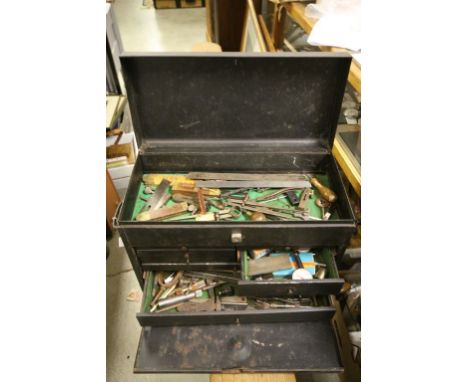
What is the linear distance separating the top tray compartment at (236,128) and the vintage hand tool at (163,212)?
5cm

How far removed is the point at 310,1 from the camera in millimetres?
1564

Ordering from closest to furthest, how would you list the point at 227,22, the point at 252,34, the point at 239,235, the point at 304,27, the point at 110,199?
the point at 239,235 < the point at 304,27 < the point at 110,199 < the point at 252,34 < the point at 227,22

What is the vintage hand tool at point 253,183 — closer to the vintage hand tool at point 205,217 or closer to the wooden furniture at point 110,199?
the vintage hand tool at point 205,217

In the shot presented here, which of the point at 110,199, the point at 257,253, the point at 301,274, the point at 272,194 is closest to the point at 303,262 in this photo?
the point at 301,274

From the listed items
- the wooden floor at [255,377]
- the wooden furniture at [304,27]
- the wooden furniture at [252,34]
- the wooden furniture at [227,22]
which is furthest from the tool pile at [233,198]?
the wooden furniture at [227,22]

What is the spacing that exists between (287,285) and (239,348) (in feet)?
0.97

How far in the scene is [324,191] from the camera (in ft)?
3.65

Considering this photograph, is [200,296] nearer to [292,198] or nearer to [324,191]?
[292,198]

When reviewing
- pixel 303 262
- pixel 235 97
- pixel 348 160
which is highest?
pixel 235 97

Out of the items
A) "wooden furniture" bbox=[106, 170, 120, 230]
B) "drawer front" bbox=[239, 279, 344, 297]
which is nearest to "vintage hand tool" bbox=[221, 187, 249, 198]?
"drawer front" bbox=[239, 279, 344, 297]

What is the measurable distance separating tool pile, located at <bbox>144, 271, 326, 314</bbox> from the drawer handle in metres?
0.19

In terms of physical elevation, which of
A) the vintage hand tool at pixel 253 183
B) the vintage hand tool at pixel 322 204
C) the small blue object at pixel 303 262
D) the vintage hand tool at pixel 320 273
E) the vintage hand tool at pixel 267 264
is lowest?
the vintage hand tool at pixel 320 273

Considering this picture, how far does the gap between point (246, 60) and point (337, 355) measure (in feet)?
3.42

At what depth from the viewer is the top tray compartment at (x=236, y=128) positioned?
0.94 m
